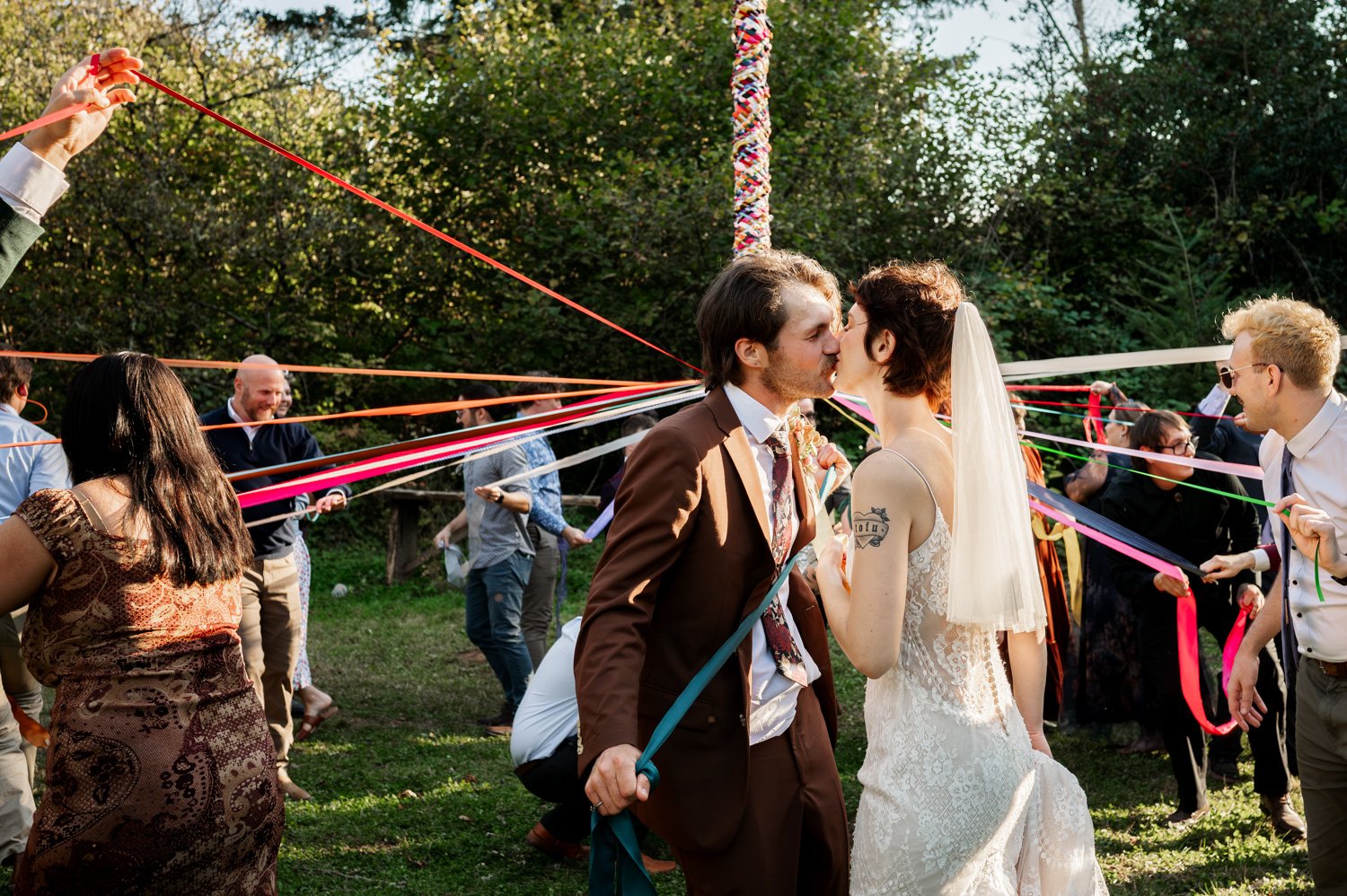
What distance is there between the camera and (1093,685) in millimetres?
6426

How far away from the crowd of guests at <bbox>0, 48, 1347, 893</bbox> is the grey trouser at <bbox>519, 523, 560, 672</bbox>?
1666 mm

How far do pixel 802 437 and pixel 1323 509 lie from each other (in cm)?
147

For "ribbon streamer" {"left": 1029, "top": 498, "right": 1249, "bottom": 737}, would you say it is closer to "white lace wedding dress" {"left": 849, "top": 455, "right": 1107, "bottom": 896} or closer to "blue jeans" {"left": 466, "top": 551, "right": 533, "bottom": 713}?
"white lace wedding dress" {"left": 849, "top": 455, "right": 1107, "bottom": 896}

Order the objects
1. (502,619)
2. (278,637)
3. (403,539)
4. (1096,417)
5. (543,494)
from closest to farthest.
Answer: (278,637), (1096,417), (502,619), (543,494), (403,539)

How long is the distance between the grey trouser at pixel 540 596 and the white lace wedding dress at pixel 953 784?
4682 millimetres

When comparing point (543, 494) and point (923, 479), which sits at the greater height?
point (923, 479)

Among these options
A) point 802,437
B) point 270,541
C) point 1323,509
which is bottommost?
point 270,541

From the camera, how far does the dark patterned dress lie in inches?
95.1

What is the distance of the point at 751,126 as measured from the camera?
4.09 m

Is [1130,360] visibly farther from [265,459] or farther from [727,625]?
[265,459]

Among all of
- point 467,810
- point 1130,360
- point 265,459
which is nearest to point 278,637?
point 265,459

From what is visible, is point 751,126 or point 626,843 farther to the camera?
point 751,126

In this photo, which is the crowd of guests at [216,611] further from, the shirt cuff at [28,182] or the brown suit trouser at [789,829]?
the brown suit trouser at [789,829]

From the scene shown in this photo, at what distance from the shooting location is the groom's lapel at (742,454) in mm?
2559
